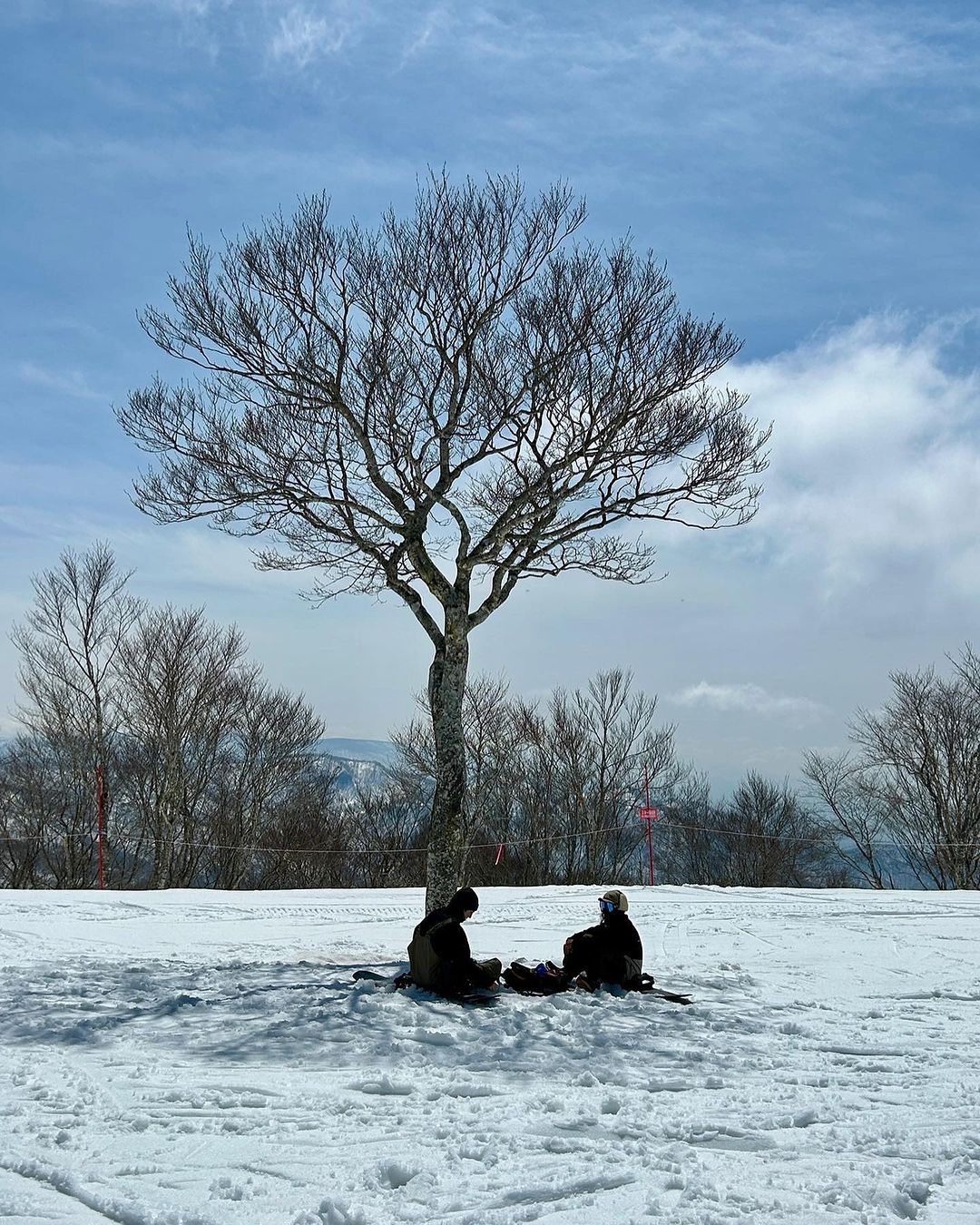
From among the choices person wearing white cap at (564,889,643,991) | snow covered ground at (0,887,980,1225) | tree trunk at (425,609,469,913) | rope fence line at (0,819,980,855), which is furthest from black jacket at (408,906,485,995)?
rope fence line at (0,819,980,855)

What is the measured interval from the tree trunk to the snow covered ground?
1.45 m

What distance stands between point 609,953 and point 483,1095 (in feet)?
11.3

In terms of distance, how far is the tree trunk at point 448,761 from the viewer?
10766 mm

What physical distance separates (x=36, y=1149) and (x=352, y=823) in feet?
153

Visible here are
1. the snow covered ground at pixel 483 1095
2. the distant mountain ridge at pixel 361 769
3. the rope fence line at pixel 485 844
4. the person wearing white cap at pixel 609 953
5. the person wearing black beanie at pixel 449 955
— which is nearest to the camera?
the snow covered ground at pixel 483 1095

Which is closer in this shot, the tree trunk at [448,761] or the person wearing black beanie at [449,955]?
the person wearing black beanie at [449,955]

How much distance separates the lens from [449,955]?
8.40 meters

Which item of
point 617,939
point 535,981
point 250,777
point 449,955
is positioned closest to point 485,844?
point 250,777

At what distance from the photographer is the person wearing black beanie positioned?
834 cm

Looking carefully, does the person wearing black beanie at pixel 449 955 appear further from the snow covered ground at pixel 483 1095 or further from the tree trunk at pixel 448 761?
the tree trunk at pixel 448 761

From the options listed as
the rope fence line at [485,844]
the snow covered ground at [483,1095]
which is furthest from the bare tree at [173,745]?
the snow covered ground at [483,1095]

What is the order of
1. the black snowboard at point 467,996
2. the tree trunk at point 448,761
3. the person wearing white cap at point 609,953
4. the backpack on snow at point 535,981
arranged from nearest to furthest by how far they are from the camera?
the black snowboard at point 467,996 → the backpack on snow at point 535,981 → the person wearing white cap at point 609,953 → the tree trunk at point 448,761

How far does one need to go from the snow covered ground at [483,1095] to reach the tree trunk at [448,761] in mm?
1451

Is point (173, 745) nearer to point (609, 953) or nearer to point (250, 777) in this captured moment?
point (250, 777)
